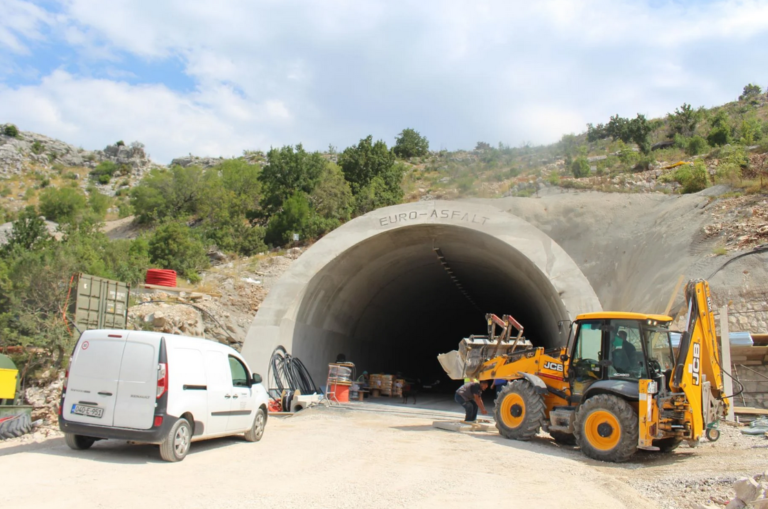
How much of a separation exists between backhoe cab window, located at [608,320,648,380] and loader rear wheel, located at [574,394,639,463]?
64 cm

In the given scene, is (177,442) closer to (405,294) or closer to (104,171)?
(405,294)

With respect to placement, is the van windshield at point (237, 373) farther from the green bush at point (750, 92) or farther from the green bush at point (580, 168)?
the green bush at point (750, 92)

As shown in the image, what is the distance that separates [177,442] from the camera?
8117mm

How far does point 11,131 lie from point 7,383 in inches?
3021

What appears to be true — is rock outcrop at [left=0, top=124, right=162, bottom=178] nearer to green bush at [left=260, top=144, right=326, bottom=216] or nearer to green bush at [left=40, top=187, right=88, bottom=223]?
green bush at [left=40, top=187, right=88, bottom=223]

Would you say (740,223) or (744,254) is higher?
(740,223)

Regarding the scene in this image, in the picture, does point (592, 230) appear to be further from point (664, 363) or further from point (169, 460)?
point (169, 460)

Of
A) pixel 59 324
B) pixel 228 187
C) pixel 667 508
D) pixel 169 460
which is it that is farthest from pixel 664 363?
pixel 228 187

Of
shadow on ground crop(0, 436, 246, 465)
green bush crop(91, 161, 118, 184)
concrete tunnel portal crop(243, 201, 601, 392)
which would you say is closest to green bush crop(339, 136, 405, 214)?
concrete tunnel portal crop(243, 201, 601, 392)

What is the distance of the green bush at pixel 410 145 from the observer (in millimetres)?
60625

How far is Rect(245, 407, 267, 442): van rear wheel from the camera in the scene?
10.3 m

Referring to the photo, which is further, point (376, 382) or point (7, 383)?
point (376, 382)

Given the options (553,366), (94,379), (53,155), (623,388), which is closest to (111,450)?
(94,379)

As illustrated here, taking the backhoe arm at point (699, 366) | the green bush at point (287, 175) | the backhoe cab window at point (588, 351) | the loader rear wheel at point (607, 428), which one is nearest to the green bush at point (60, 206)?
→ the green bush at point (287, 175)
